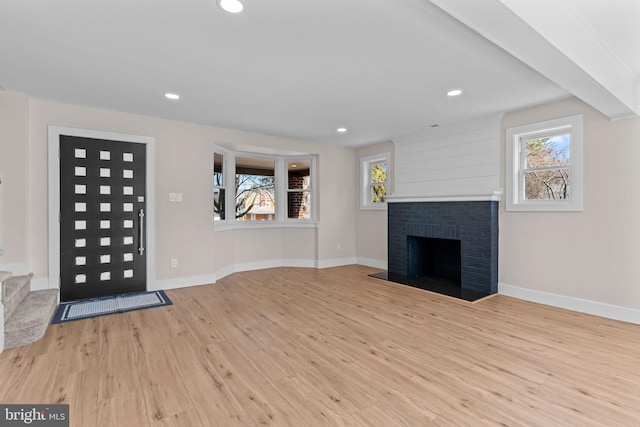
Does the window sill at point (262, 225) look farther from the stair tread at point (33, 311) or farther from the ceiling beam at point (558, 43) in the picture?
the ceiling beam at point (558, 43)

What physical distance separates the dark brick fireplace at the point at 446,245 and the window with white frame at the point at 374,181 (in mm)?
689

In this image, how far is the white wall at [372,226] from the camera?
586 centimetres

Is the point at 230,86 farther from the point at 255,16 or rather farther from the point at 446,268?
the point at 446,268

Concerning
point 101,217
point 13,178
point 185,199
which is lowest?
point 101,217

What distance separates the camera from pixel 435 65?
2750mm

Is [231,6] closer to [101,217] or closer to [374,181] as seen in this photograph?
[101,217]

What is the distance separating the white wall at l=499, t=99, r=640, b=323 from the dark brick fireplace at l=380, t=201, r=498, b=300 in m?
0.38

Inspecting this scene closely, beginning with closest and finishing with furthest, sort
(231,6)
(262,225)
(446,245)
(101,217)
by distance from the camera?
(231,6), (101,217), (446,245), (262,225)

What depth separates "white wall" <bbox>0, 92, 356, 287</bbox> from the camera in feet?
11.5

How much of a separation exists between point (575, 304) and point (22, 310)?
587cm

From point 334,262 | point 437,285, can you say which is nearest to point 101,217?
point 334,262

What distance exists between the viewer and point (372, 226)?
6.20 m

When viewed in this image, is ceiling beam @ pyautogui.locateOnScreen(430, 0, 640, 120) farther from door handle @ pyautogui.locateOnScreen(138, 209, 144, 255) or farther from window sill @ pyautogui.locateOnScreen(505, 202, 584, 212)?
door handle @ pyautogui.locateOnScreen(138, 209, 144, 255)

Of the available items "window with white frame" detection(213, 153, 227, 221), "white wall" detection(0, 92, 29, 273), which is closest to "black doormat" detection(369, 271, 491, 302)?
"window with white frame" detection(213, 153, 227, 221)
